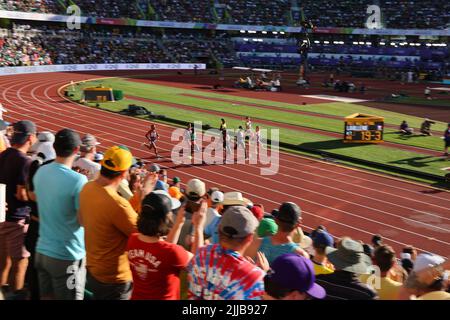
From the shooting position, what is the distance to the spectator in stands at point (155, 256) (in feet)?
13.1

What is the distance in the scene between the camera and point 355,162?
22.8 meters

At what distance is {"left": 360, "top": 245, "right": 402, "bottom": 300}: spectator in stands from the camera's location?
5.47 metres

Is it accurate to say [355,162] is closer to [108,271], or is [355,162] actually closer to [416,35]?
[108,271]

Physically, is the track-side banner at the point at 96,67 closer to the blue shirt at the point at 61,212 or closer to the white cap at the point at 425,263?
the blue shirt at the point at 61,212

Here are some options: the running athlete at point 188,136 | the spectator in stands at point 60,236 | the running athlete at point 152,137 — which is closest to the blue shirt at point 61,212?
the spectator in stands at point 60,236

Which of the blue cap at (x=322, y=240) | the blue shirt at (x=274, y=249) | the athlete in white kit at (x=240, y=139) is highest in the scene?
the blue shirt at (x=274, y=249)

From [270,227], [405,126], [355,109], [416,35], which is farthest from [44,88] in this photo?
[416,35]

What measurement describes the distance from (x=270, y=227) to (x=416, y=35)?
85.0 meters

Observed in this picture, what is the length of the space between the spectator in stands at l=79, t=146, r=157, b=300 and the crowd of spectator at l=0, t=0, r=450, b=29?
7478 centimetres

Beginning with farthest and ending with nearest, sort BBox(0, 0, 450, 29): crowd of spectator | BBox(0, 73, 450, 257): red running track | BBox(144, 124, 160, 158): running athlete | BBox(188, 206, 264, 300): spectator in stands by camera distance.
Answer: BBox(0, 0, 450, 29): crowd of spectator
BBox(144, 124, 160, 158): running athlete
BBox(0, 73, 450, 257): red running track
BBox(188, 206, 264, 300): spectator in stands

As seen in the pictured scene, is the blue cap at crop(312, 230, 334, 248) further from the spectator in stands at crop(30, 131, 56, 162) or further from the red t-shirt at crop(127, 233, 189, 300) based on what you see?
the spectator in stands at crop(30, 131, 56, 162)

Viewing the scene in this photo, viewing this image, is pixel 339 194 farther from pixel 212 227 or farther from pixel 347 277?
pixel 347 277

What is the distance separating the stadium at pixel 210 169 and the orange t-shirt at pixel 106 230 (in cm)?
1

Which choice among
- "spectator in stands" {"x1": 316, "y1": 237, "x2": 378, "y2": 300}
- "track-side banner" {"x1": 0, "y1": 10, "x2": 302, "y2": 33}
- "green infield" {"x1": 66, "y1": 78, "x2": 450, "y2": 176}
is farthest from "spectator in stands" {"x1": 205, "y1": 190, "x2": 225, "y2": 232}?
"track-side banner" {"x1": 0, "y1": 10, "x2": 302, "y2": 33}
